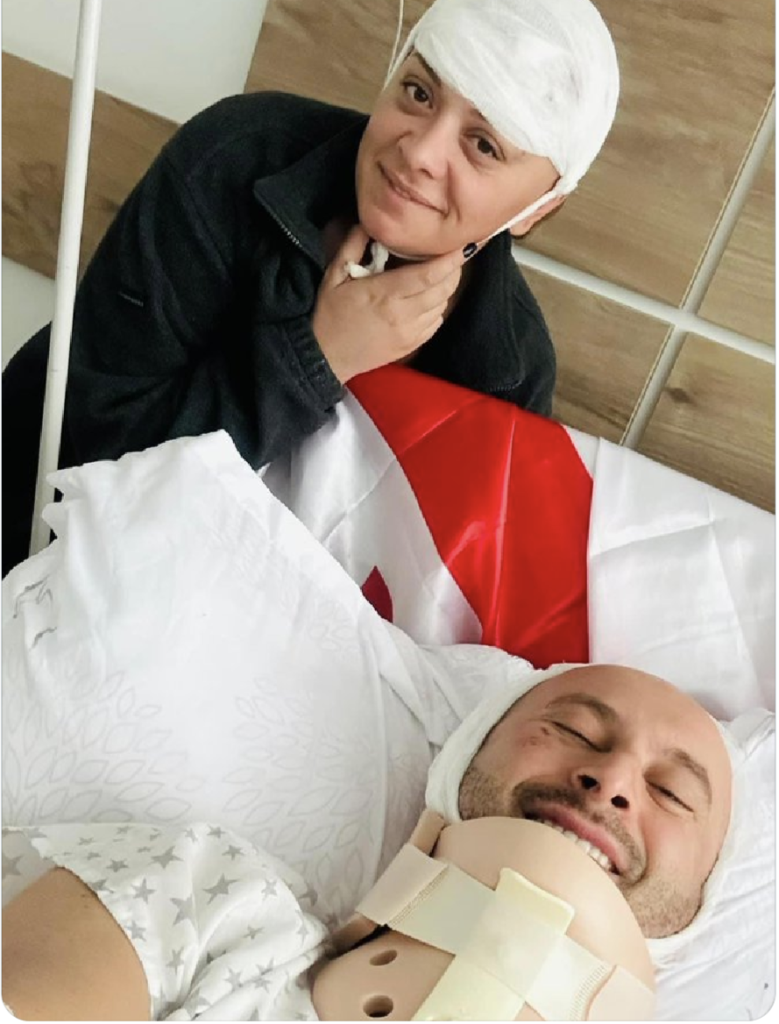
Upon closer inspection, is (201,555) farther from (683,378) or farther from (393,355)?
(683,378)

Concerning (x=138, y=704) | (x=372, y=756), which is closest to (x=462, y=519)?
(x=372, y=756)

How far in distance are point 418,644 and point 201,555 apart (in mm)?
255

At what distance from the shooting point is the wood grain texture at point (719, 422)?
3.80 ft

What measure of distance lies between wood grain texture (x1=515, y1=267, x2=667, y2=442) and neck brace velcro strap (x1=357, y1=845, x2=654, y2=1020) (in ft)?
2.26

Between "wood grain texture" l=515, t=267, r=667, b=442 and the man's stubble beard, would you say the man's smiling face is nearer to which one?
→ the man's stubble beard

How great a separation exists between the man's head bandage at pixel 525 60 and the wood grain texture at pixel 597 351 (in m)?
0.30

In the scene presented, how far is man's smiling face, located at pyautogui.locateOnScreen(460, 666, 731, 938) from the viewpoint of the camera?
0.74 meters

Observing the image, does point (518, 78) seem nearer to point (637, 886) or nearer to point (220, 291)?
point (220, 291)

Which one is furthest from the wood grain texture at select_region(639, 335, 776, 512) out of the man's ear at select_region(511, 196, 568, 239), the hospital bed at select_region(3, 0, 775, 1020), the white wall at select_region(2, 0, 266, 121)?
the white wall at select_region(2, 0, 266, 121)

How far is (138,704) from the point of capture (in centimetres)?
79

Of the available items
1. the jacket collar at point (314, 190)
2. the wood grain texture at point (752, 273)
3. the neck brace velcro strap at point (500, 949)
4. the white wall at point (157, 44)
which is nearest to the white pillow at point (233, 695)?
the neck brace velcro strap at point (500, 949)

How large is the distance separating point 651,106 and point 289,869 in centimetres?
87

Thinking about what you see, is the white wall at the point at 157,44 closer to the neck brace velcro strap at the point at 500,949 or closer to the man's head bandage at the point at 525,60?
the man's head bandage at the point at 525,60

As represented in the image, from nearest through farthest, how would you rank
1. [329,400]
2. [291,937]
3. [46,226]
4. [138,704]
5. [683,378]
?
[291,937] → [138,704] → [329,400] → [683,378] → [46,226]
